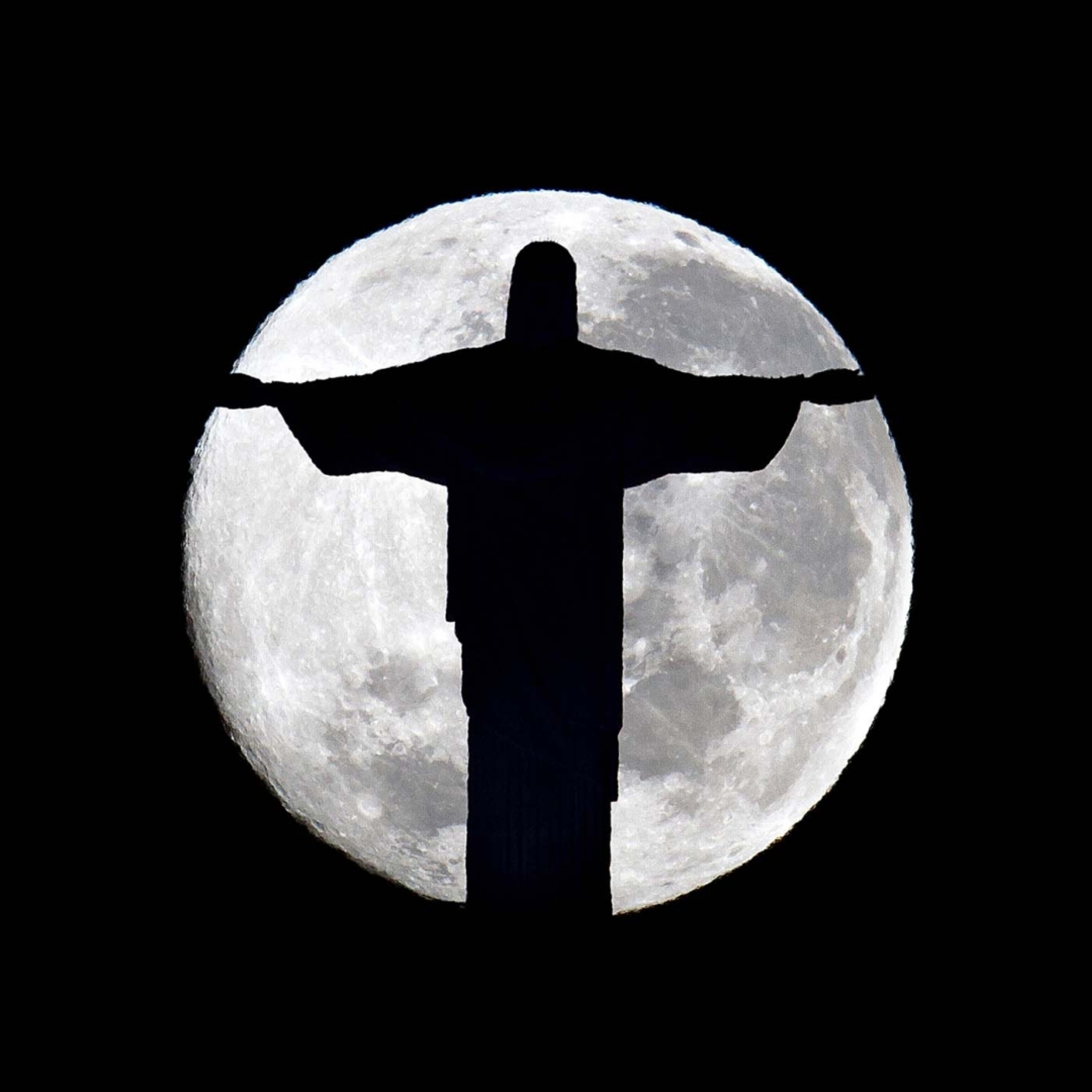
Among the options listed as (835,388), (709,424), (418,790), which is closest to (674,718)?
(418,790)

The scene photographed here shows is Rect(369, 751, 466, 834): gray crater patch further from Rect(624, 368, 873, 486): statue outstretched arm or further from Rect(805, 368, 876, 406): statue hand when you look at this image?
Rect(805, 368, 876, 406): statue hand

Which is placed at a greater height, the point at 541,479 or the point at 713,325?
the point at 713,325

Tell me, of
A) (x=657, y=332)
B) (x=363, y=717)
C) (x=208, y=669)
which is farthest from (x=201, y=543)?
(x=657, y=332)

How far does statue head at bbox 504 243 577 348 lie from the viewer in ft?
21.1

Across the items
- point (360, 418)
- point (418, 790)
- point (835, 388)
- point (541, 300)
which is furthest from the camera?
point (418, 790)

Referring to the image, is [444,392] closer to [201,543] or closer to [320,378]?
[320,378]

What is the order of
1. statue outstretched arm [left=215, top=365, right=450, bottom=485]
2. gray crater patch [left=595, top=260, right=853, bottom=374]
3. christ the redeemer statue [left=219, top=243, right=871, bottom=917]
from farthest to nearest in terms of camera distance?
gray crater patch [left=595, top=260, right=853, bottom=374] < statue outstretched arm [left=215, top=365, right=450, bottom=485] < christ the redeemer statue [left=219, top=243, right=871, bottom=917]

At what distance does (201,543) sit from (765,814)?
2.51m

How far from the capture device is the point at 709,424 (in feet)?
21.4

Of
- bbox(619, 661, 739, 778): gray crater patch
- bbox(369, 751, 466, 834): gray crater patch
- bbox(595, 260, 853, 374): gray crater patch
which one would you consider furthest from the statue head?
bbox(369, 751, 466, 834): gray crater patch

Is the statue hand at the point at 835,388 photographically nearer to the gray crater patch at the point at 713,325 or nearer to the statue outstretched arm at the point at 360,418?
the gray crater patch at the point at 713,325

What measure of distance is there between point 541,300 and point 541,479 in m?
0.65

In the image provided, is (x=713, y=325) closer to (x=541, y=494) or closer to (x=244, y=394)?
(x=541, y=494)

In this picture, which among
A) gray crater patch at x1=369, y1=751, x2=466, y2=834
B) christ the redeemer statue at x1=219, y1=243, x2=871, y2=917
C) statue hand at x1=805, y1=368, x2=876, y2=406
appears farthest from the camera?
gray crater patch at x1=369, y1=751, x2=466, y2=834
